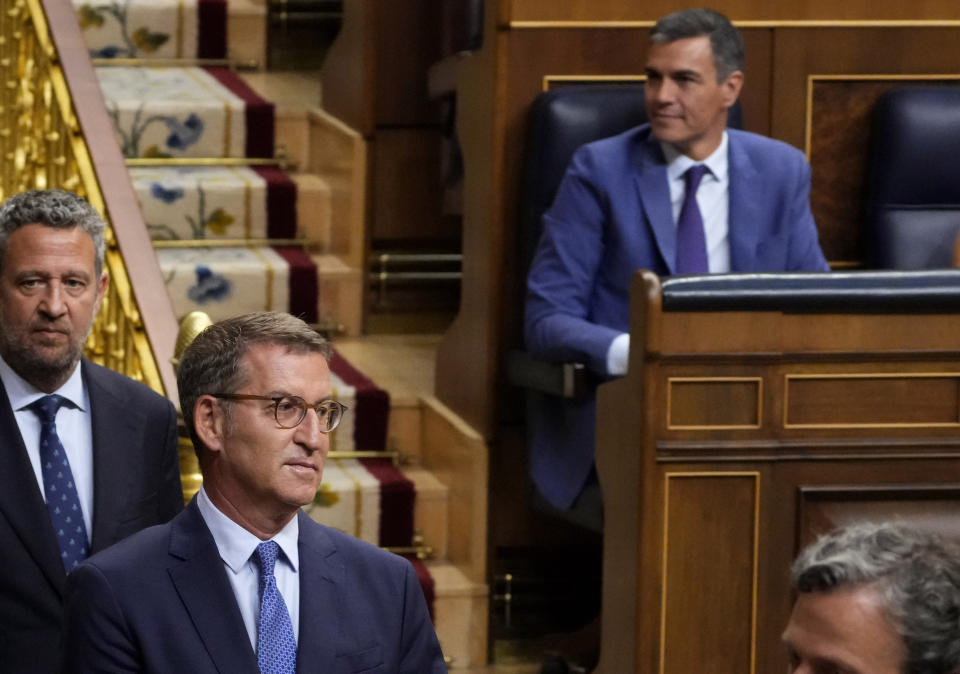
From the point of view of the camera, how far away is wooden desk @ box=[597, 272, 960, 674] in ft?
9.52

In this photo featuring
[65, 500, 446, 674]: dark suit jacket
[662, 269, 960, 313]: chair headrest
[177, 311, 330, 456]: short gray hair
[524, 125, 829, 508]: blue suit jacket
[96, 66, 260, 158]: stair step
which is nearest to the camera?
[65, 500, 446, 674]: dark suit jacket

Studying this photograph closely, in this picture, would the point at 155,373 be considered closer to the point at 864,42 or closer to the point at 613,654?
the point at 613,654

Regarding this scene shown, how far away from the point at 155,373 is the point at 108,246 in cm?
41

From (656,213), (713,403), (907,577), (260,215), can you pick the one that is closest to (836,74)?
(656,213)

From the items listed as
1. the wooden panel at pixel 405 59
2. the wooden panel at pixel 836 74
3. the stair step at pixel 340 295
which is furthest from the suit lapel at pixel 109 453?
the wooden panel at pixel 405 59

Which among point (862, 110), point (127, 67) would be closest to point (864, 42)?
point (862, 110)

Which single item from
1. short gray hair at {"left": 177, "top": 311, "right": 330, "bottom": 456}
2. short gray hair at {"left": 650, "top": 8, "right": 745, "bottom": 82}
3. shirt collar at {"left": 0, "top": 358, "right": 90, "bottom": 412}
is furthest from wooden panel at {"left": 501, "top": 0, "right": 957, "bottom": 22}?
short gray hair at {"left": 177, "top": 311, "right": 330, "bottom": 456}

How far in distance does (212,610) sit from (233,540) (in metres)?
0.08

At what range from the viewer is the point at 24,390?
7.93 ft

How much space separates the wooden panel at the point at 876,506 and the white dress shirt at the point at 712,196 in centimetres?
72

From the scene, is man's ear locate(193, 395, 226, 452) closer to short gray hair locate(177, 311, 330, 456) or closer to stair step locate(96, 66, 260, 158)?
short gray hair locate(177, 311, 330, 456)

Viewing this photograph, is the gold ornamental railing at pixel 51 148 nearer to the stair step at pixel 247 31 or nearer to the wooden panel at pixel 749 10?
the stair step at pixel 247 31

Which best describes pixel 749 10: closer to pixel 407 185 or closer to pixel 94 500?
pixel 407 185

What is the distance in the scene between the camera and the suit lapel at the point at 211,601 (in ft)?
6.11
